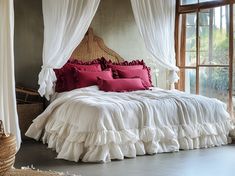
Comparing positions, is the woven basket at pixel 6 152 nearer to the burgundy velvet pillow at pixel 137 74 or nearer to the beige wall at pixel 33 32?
the beige wall at pixel 33 32

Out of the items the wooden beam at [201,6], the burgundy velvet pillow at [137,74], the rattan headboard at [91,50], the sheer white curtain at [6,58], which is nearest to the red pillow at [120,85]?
the burgundy velvet pillow at [137,74]

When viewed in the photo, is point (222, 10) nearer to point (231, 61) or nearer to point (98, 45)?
point (231, 61)

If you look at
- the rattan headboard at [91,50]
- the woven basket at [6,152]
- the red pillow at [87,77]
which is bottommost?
the woven basket at [6,152]

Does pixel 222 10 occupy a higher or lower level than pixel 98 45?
higher

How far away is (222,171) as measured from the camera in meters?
4.21

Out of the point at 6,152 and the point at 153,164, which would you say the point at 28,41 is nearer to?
the point at 153,164

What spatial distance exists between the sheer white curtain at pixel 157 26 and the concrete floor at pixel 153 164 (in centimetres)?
174

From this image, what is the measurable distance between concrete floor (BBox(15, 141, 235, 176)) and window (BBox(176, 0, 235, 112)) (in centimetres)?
153

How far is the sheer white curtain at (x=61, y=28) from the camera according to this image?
5430 millimetres

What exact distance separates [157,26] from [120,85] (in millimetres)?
1104

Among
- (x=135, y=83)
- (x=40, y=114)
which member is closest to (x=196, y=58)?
(x=135, y=83)

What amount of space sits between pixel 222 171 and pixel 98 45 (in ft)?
10.4

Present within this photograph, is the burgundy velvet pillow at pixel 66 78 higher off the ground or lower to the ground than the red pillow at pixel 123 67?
lower

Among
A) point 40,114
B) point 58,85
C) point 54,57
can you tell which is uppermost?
point 54,57
